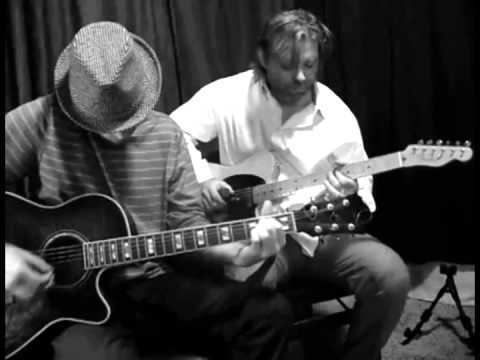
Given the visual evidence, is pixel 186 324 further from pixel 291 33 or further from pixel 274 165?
pixel 291 33

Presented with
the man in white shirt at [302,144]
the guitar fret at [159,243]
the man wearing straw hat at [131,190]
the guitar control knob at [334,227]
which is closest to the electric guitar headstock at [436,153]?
the man in white shirt at [302,144]

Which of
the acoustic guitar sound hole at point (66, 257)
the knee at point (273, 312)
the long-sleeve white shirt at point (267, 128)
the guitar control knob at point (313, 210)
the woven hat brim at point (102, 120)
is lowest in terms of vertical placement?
the knee at point (273, 312)

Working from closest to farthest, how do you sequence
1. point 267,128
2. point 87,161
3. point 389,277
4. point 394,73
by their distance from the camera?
point 87,161, point 389,277, point 267,128, point 394,73

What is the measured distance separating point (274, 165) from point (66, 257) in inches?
30.3

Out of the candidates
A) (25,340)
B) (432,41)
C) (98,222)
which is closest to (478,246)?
(432,41)

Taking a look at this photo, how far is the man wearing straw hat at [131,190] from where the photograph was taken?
1.21 m

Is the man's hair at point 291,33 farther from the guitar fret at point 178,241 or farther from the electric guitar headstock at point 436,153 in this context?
the guitar fret at point 178,241

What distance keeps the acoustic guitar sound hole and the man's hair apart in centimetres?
89

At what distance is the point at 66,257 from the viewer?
4.05ft

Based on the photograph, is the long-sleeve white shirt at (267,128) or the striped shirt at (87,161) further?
the long-sleeve white shirt at (267,128)

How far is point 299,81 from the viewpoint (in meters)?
1.67

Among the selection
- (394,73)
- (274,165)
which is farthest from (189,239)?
(394,73)

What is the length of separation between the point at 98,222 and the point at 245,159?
2.25ft

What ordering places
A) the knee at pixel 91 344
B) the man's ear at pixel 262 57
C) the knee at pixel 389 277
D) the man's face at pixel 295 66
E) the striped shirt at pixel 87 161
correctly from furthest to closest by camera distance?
the man's ear at pixel 262 57, the man's face at pixel 295 66, the knee at pixel 389 277, the striped shirt at pixel 87 161, the knee at pixel 91 344
